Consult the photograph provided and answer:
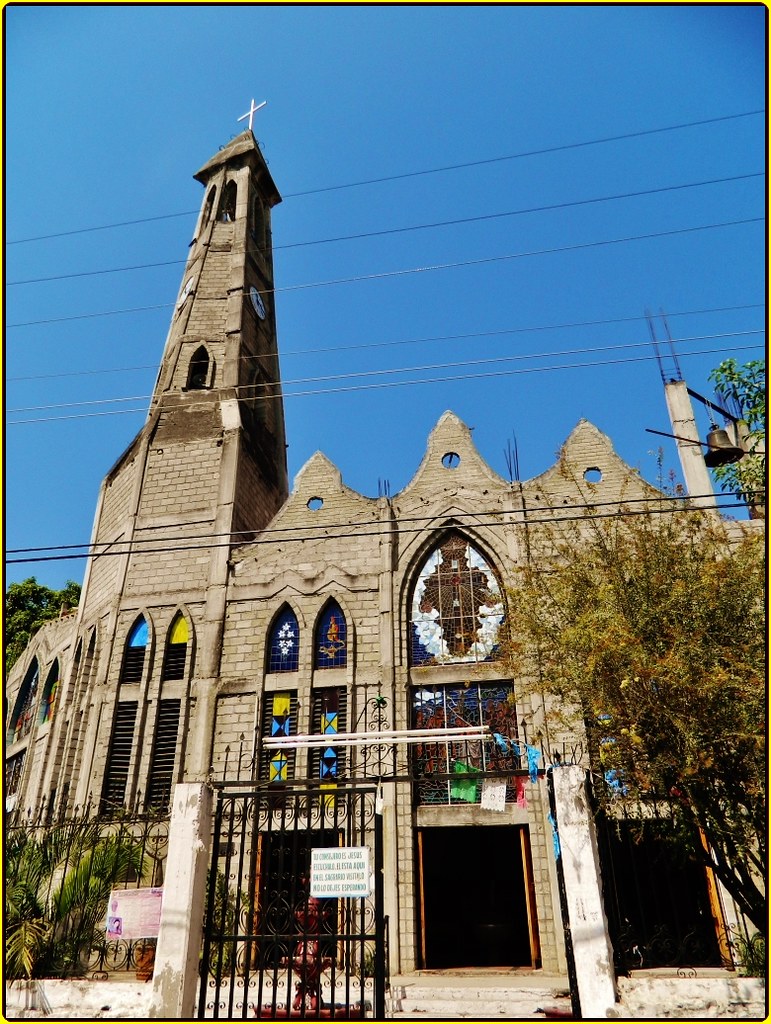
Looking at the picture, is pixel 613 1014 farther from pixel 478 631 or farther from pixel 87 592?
pixel 87 592

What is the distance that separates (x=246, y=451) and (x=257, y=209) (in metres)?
13.4

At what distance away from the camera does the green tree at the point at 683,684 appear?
9328mm

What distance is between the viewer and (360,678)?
655 inches

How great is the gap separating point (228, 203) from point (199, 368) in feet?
29.9

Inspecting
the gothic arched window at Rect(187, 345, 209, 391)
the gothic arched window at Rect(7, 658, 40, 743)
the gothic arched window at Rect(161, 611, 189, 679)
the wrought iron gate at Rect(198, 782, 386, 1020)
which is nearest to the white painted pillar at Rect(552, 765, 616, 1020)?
the wrought iron gate at Rect(198, 782, 386, 1020)

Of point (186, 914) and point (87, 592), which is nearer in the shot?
point (186, 914)

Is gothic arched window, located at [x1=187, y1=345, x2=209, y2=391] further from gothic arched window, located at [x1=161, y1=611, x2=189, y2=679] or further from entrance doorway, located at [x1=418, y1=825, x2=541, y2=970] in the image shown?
entrance doorway, located at [x1=418, y1=825, x2=541, y2=970]

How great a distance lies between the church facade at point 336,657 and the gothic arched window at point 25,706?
5.07 ft

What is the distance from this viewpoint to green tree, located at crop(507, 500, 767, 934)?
933cm

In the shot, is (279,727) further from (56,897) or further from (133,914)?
(133,914)

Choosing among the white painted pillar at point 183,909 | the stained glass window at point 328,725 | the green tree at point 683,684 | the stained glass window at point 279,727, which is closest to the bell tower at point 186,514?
the stained glass window at point 279,727

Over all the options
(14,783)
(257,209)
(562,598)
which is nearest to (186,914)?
(562,598)

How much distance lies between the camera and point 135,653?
18.2 meters

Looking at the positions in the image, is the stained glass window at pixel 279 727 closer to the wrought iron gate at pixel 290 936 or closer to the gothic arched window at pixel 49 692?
the wrought iron gate at pixel 290 936
